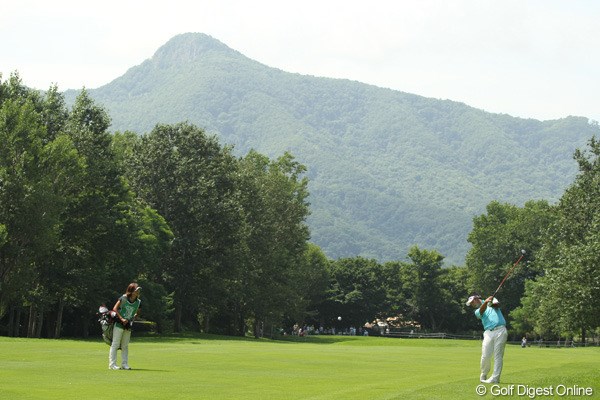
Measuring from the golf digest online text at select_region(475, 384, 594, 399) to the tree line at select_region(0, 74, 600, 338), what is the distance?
39.1m

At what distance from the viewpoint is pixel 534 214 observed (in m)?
143

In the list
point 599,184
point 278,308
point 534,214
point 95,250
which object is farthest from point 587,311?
point 534,214

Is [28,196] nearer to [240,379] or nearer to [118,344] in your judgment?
[118,344]

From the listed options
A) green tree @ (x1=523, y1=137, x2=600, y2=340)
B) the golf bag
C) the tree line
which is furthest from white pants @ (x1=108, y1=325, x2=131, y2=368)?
green tree @ (x1=523, y1=137, x2=600, y2=340)

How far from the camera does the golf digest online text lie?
70.3ft

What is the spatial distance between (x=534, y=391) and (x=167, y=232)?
213 ft

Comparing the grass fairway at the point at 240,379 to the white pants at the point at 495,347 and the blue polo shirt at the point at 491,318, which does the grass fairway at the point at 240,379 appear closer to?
the white pants at the point at 495,347

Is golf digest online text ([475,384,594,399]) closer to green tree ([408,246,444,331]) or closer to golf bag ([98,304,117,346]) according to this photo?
golf bag ([98,304,117,346])

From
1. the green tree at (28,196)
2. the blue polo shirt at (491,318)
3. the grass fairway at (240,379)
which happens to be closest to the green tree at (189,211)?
the green tree at (28,196)

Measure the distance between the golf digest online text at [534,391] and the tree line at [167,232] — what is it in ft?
128

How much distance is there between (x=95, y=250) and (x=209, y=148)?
24.1 m

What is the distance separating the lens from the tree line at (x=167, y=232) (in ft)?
206

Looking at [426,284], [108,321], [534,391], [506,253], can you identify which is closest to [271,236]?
[506,253]

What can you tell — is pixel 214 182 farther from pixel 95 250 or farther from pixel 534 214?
pixel 534 214
